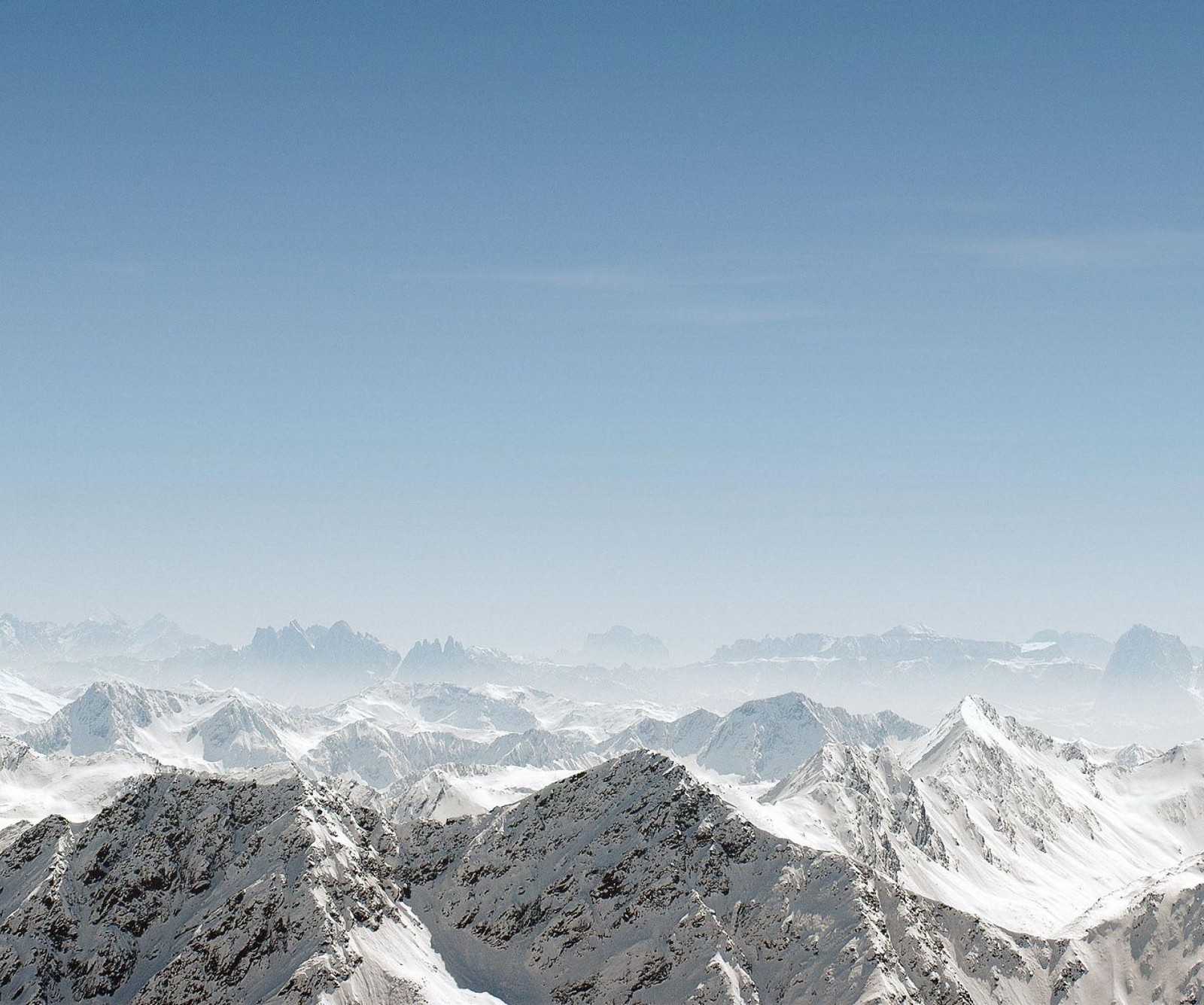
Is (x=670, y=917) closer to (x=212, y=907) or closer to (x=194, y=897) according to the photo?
(x=212, y=907)

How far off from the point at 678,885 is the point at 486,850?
122 ft

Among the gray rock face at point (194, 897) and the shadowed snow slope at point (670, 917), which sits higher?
the gray rock face at point (194, 897)

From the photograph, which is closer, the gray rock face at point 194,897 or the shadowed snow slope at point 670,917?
the gray rock face at point 194,897

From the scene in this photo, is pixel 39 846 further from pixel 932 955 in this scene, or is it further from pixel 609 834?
pixel 932 955

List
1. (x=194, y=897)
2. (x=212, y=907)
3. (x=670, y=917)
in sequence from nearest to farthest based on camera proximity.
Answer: (x=212, y=907) → (x=194, y=897) → (x=670, y=917)

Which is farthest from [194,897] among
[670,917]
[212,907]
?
[670,917]

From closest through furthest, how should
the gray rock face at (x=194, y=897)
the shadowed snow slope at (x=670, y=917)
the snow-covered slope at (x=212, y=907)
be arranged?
the snow-covered slope at (x=212, y=907), the gray rock face at (x=194, y=897), the shadowed snow slope at (x=670, y=917)

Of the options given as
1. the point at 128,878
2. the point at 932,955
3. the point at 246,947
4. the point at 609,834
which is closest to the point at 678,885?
the point at 609,834

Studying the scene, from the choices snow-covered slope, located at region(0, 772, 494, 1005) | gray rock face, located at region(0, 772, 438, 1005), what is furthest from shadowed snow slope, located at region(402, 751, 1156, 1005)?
gray rock face, located at region(0, 772, 438, 1005)

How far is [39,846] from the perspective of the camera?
7190 inches

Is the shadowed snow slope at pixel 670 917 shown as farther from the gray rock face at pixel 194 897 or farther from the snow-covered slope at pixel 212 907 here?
the gray rock face at pixel 194 897

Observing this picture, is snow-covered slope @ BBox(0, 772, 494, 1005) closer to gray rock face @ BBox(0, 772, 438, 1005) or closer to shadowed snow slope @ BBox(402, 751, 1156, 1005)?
gray rock face @ BBox(0, 772, 438, 1005)

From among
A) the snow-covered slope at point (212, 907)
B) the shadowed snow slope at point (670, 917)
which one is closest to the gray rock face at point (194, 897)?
the snow-covered slope at point (212, 907)

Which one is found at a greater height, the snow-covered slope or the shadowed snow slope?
the snow-covered slope
